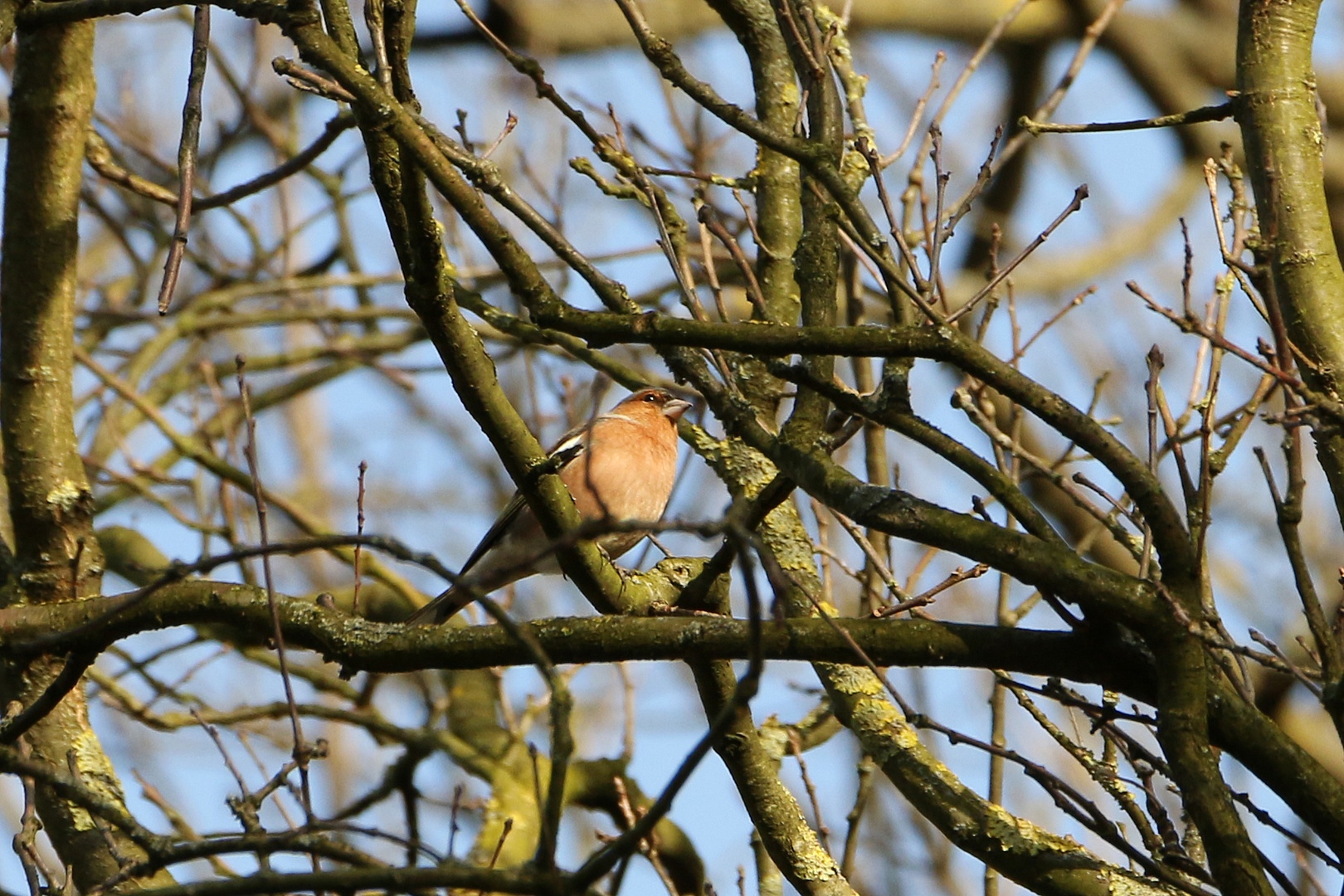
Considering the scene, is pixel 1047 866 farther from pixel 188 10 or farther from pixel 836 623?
pixel 188 10

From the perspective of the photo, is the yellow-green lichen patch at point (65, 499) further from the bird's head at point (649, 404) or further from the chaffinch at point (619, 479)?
the bird's head at point (649, 404)

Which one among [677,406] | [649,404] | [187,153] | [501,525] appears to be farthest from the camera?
[649,404]

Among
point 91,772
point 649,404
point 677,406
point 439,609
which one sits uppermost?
point 649,404

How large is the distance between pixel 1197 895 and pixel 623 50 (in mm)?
7378

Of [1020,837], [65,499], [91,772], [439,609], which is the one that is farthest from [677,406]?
[1020,837]

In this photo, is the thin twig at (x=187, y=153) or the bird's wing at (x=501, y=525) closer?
the thin twig at (x=187, y=153)

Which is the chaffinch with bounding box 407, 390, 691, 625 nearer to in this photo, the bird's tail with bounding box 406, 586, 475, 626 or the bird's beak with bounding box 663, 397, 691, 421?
the bird's beak with bounding box 663, 397, 691, 421

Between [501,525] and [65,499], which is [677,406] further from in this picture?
[65,499]

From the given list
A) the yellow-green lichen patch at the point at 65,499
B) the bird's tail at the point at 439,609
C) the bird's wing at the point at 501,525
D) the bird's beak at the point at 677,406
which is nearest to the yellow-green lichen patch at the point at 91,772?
the yellow-green lichen patch at the point at 65,499

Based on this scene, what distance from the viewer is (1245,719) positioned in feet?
10.00

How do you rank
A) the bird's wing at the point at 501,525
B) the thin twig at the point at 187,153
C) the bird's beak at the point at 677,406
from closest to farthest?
the thin twig at the point at 187,153 < the bird's wing at the point at 501,525 < the bird's beak at the point at 677,406

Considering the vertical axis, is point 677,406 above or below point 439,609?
above

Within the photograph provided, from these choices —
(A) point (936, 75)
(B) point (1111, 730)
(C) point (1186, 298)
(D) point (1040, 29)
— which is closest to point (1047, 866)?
→ (B) point (1111, 730)

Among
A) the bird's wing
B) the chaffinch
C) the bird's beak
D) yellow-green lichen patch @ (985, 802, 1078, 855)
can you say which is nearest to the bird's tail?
the chaffinch
